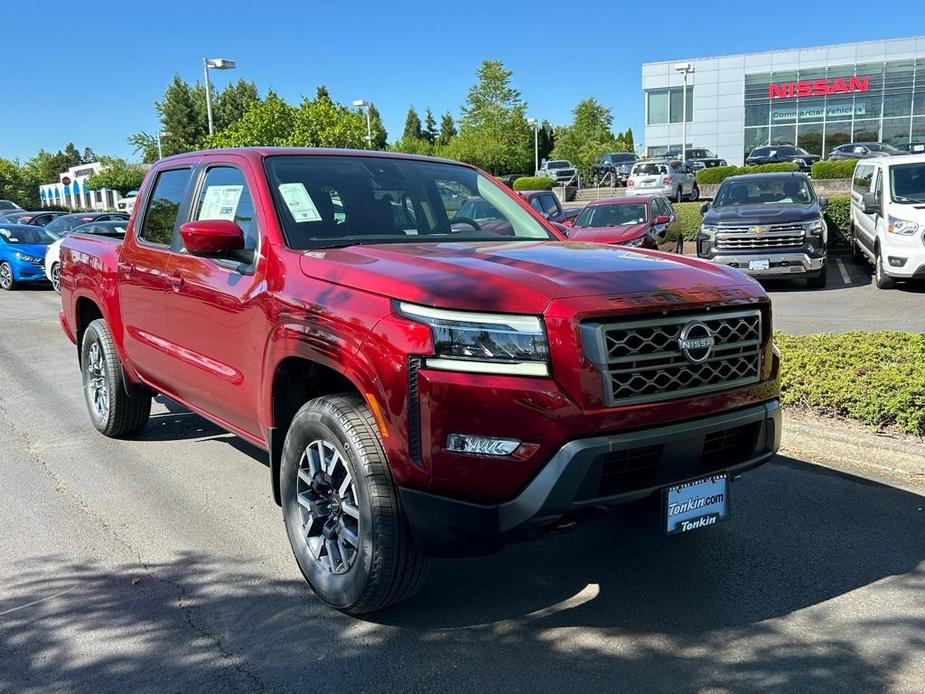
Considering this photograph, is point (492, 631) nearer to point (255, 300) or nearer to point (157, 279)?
point (255, 300)

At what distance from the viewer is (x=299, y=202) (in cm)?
395

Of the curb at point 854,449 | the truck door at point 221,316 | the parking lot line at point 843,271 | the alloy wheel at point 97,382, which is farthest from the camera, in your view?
the parking lot line at point 843,271

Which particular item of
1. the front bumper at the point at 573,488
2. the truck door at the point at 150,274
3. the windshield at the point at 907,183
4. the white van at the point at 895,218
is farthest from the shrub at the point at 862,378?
the windshield at the point at 907,183

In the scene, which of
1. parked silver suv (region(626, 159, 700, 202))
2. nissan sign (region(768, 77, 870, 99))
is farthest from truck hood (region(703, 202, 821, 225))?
nissan sign (region(768, 77, 870, 99))

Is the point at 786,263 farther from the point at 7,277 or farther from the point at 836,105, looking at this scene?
Result: the point at 836,105

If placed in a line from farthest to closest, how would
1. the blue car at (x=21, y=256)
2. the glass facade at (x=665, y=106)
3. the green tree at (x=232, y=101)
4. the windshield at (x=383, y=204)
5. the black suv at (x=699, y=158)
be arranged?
the green tree at (x=232, y=101) → the glass facade at (x=665, y=106) → the black suv at (x=699, y=158) → the blue car at (x=21, y=256) → the windshield at (x=383, y=204)

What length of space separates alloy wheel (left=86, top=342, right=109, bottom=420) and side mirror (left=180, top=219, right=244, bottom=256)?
262 cm

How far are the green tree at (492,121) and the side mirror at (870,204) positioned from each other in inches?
1441

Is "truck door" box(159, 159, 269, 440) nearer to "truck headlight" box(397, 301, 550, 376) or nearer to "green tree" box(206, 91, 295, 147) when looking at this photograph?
"truck headlight" box(397, 301, 550, 376)

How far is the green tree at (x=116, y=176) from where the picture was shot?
2763 inches

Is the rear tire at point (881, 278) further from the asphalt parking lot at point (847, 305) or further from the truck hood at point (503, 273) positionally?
the truck hood at point (503, 273)

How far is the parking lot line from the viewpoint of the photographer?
551 inches

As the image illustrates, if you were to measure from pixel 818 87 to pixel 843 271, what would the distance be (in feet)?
131

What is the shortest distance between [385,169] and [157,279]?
150 centimetres
